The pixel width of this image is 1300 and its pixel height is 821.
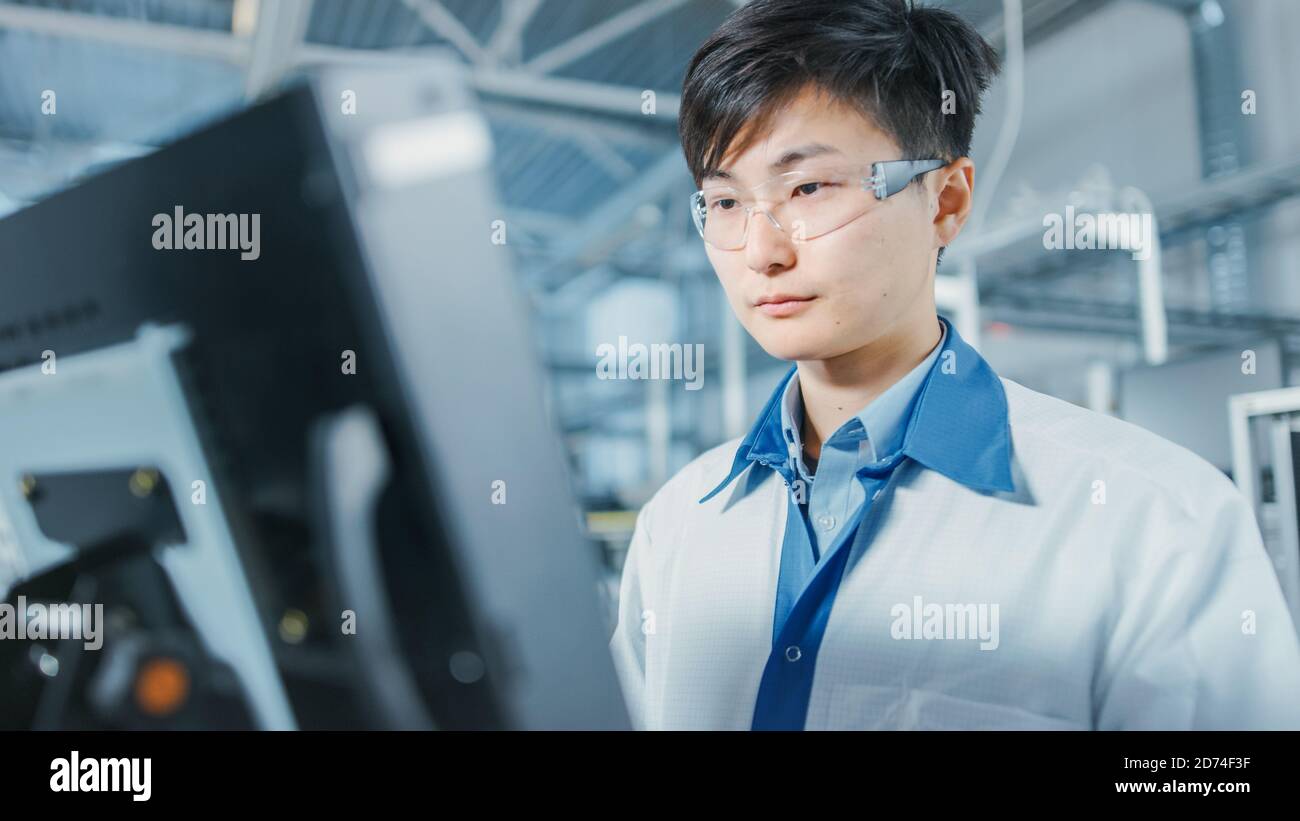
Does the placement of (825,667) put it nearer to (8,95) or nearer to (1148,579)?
(1148,579)

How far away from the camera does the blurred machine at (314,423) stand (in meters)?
0.50

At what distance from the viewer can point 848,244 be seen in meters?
1.15

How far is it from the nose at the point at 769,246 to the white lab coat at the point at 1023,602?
0.88ft

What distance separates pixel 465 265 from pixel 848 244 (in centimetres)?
74

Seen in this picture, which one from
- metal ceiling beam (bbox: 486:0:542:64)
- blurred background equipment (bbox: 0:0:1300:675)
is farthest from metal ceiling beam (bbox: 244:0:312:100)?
metal ceiling beam (bbox: 486:0:542:64)

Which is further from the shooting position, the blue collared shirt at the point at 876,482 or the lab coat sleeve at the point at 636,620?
the lab coat sleeve at the point at 636,620

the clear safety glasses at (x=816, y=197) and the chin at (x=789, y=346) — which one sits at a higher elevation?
the clear safety glasses at (x=816, y=197)

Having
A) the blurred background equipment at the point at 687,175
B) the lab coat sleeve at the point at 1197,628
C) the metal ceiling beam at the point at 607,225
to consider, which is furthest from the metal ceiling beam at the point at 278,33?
the lab coat sleeve at the point at 1197,628

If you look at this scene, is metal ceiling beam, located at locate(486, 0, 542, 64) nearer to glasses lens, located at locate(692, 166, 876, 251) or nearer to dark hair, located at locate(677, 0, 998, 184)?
dark hair, located at locate(677, 0, 998, 184)

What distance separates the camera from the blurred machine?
0.50 m

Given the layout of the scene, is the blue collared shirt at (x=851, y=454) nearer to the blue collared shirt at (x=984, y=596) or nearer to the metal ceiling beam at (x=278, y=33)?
the blue collared shirt at (x=984, y=596)

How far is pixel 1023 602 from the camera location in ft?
3.64

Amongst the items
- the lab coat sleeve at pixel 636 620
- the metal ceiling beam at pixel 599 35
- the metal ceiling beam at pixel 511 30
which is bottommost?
the lab coat sleeve at pixel 636 620

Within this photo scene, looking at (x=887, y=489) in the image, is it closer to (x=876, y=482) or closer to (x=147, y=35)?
(x=876, y=482)
